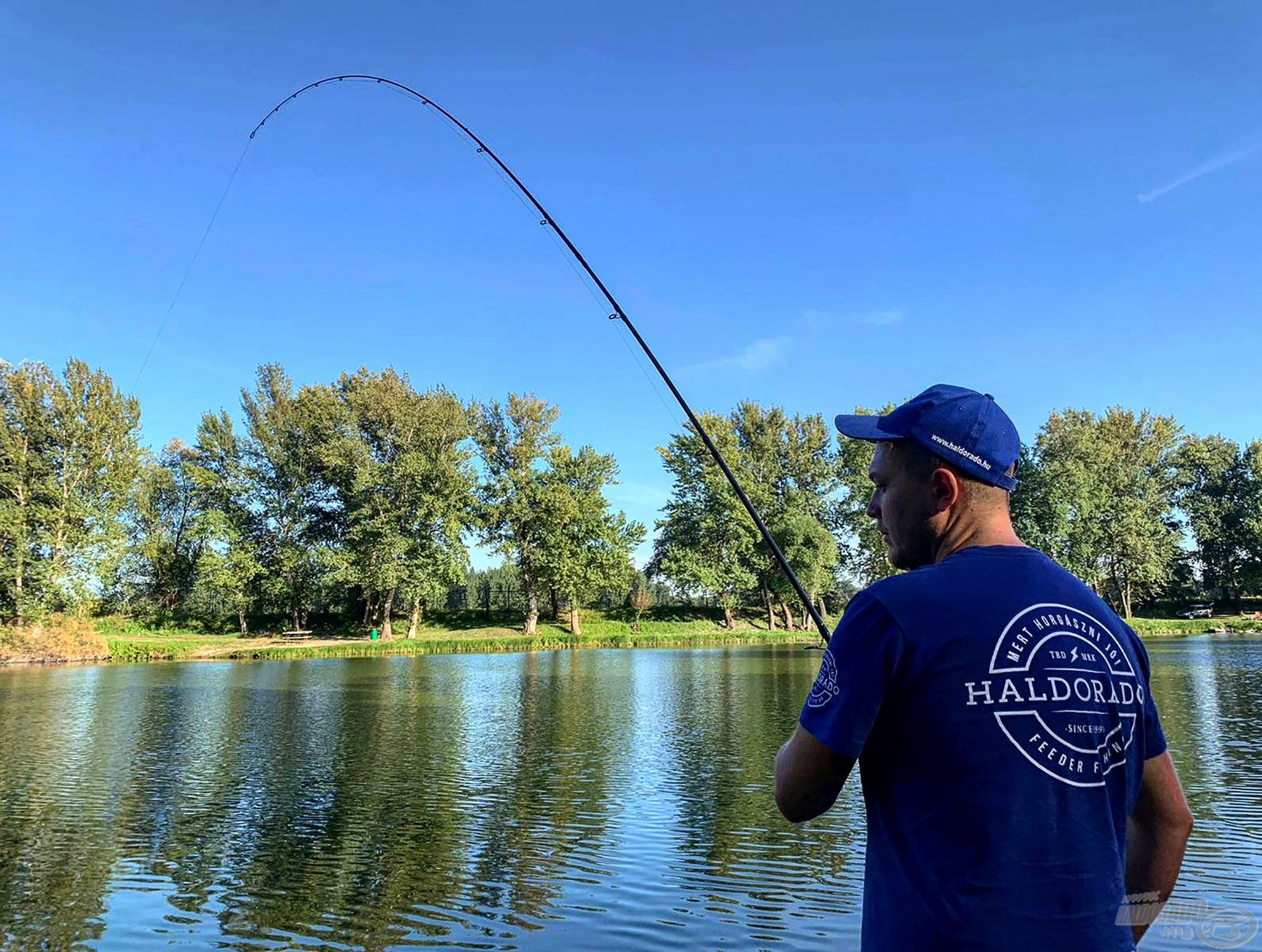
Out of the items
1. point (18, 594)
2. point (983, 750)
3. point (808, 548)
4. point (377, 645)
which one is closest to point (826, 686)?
point (983, 750)

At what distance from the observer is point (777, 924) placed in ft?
24.6

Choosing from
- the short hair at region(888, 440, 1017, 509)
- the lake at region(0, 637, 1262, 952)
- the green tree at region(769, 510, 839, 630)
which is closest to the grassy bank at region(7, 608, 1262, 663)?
the green tree at region(769, 510, 839, 630)

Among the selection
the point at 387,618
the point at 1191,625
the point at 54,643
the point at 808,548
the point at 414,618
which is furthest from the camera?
the point at 1191,625

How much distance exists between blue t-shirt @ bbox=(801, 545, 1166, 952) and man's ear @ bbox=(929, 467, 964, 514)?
24 centimetres

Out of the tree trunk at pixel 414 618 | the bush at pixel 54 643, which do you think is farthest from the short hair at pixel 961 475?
the tree trunk at pixel 414 618

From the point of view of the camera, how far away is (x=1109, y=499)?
212ft

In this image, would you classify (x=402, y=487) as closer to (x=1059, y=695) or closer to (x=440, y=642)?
(x=440, y=642)

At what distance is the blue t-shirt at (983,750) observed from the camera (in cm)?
178

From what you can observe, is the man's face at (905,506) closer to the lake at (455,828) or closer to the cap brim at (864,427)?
the cap brim at (864,427)

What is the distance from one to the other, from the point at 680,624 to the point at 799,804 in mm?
60955

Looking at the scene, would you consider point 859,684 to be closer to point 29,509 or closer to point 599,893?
point 599,893

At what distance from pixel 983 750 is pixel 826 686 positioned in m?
0.33

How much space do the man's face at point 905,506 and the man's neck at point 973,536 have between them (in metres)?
0.03

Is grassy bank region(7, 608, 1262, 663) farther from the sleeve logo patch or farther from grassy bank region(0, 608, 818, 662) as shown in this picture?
the sleeve logo patch
